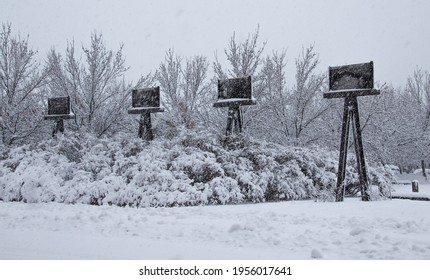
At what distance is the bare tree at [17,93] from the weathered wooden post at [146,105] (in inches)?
298

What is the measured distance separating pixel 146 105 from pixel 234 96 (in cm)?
315

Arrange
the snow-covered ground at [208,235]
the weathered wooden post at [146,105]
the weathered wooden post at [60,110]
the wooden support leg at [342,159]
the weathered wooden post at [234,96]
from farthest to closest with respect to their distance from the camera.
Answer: the weathered wooden post at [60,110]
the weathered wooden post at [146,105]
the weathered wooden post at [234,96]
the wooden support leg at [342,159]
the snow-covered ground at [208,235]

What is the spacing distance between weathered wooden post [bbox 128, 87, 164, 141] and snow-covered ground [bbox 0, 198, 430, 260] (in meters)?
5.64

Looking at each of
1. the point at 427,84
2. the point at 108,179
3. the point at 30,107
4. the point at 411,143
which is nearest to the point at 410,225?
the point at 108,179

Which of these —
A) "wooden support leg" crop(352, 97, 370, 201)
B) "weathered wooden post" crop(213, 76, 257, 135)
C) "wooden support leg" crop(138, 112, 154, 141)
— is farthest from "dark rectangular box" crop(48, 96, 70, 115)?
"wooden support leg" crop(352, 97, 370, 201)

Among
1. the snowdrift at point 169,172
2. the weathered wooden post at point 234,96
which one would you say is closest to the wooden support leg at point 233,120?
the weathered wooden post at point 234,96

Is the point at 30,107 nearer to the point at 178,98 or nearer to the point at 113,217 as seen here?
the point at 178,98

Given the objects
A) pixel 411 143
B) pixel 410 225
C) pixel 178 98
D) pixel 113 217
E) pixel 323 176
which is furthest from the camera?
pixel 411 143

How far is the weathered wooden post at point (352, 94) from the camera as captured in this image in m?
9.29

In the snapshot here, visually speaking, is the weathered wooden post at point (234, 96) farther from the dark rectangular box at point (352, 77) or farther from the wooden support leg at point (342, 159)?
the wooden support leg at point (342, 159)

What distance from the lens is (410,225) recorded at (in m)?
5.39

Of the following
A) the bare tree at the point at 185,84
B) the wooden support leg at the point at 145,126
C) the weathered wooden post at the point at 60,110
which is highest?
the bare tree at the point at 185,84

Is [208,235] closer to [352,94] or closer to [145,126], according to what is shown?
[352,94]

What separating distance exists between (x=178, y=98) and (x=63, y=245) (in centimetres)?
1677
